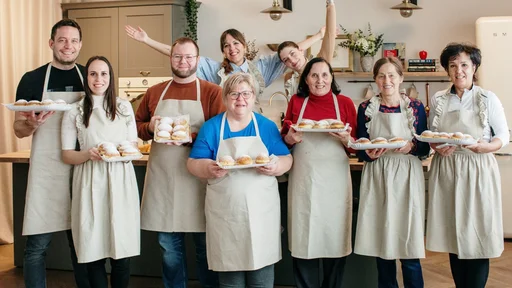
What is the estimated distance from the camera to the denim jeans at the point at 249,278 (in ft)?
9.45

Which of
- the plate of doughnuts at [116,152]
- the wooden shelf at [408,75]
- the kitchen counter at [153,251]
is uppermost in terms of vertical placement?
the wooden shelf at [408,75]

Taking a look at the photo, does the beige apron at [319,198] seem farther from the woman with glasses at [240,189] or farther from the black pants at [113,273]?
the black pants at [113,273]

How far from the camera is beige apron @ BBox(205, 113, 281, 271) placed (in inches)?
111

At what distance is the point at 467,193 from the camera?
117 inches

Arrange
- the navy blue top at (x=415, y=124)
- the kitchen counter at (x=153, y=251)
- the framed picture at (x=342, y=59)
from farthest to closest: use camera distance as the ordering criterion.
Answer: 1. the framed picture at (x=342, y=59)
2. the kitchen counter at (x=153, y=251)
3. the navy blue top at (x=415, y=124)

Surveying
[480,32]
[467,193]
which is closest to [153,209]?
[467,193]

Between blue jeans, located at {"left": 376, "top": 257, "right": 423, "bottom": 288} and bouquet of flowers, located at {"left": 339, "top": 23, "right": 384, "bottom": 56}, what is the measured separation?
10.9ft

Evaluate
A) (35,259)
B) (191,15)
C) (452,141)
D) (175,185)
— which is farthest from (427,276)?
(191,15)

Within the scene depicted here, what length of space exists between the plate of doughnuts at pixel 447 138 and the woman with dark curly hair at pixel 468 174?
0.26 feet

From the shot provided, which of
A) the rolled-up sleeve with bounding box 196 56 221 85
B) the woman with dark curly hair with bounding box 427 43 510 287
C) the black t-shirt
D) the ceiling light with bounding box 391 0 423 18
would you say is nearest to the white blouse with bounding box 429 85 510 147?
the woman with dark curly hair with bounding box 427 43 510 287

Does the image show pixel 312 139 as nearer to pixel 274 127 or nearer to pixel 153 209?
pixel 274 127

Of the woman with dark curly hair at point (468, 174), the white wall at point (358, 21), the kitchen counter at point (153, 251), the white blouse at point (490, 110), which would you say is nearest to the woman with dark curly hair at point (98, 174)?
the kitchen counter at point (153, 251)

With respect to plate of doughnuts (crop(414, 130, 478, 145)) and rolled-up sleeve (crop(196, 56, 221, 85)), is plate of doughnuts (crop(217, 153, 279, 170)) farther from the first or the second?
rolled-up sleeve (crop(196, 56, 221, 85))

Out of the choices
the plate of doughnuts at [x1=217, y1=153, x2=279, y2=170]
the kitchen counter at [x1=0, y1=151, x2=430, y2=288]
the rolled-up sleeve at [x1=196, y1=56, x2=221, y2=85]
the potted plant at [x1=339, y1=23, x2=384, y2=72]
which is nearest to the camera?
the plate of doughnuts at [x1=217, y1=153, x2=279, y2=170]
